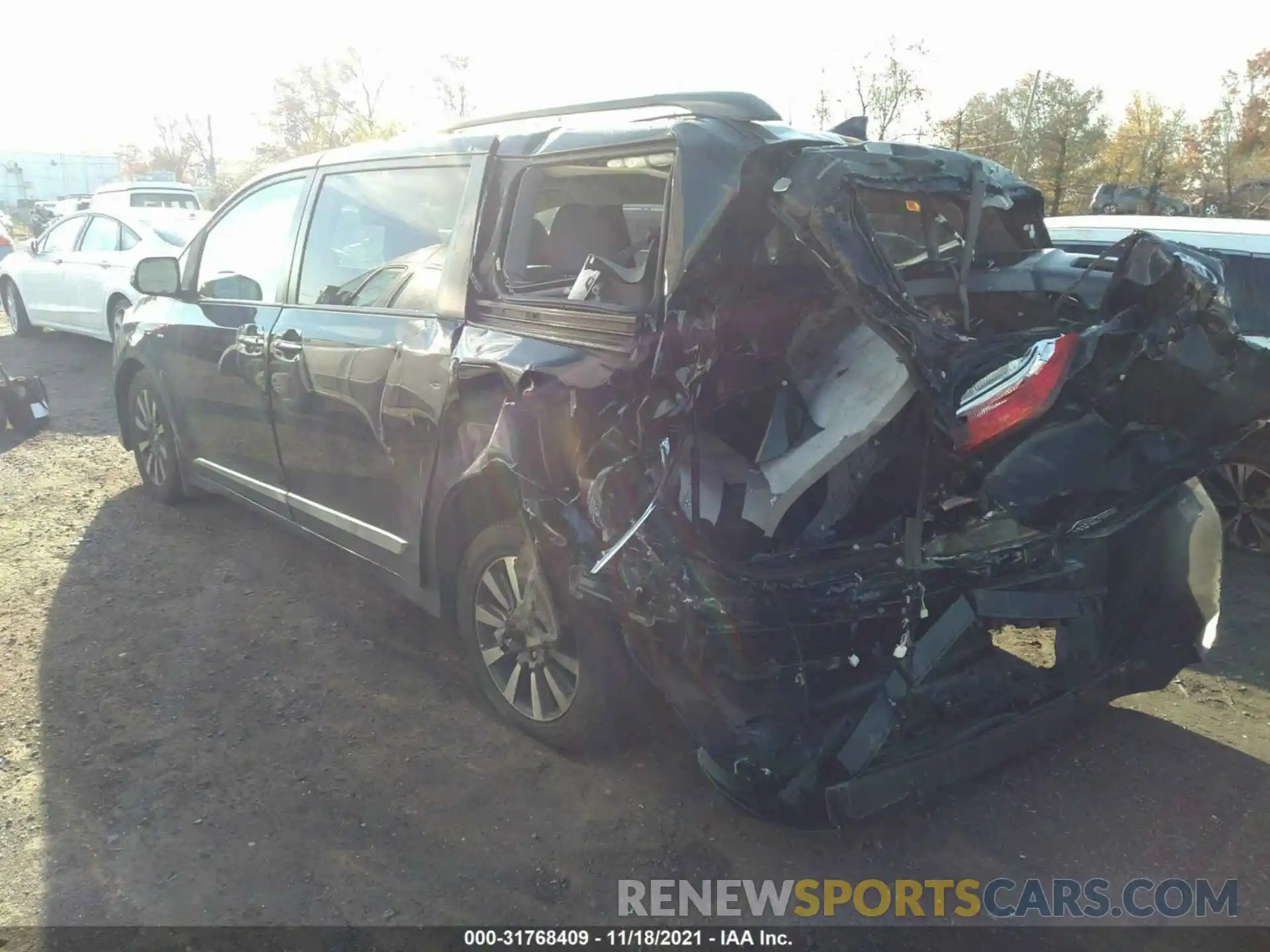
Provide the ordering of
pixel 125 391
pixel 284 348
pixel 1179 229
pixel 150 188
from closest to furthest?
pixel 284 348, pixel 1179 229, pixel 125 391, pixel 150 188

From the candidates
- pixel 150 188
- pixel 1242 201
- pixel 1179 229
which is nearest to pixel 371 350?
pixel 1179 229

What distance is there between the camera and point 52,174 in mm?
58500

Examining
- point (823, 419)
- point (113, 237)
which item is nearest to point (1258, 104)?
point (113, 237)

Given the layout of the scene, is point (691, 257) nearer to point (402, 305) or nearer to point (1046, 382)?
point (1046, 382)

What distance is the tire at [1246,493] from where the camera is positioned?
16.1ft

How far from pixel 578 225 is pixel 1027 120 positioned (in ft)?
91.8

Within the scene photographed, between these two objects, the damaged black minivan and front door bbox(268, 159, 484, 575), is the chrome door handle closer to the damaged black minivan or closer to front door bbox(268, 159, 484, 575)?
front door bbox(268, 159, 484, 575)

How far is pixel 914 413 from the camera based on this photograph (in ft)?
8.27

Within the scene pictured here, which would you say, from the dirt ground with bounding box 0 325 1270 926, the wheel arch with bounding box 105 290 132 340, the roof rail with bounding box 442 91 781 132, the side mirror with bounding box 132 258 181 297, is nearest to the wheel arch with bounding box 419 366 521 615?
the dirt ground with bounding box 0 325 1270 926

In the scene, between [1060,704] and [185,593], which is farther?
[185,593]

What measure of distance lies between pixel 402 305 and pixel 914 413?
203 centimetres

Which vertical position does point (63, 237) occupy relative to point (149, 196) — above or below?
below

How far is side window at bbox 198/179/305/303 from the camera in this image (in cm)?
441

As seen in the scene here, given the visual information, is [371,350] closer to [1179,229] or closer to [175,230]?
[1179,229]
